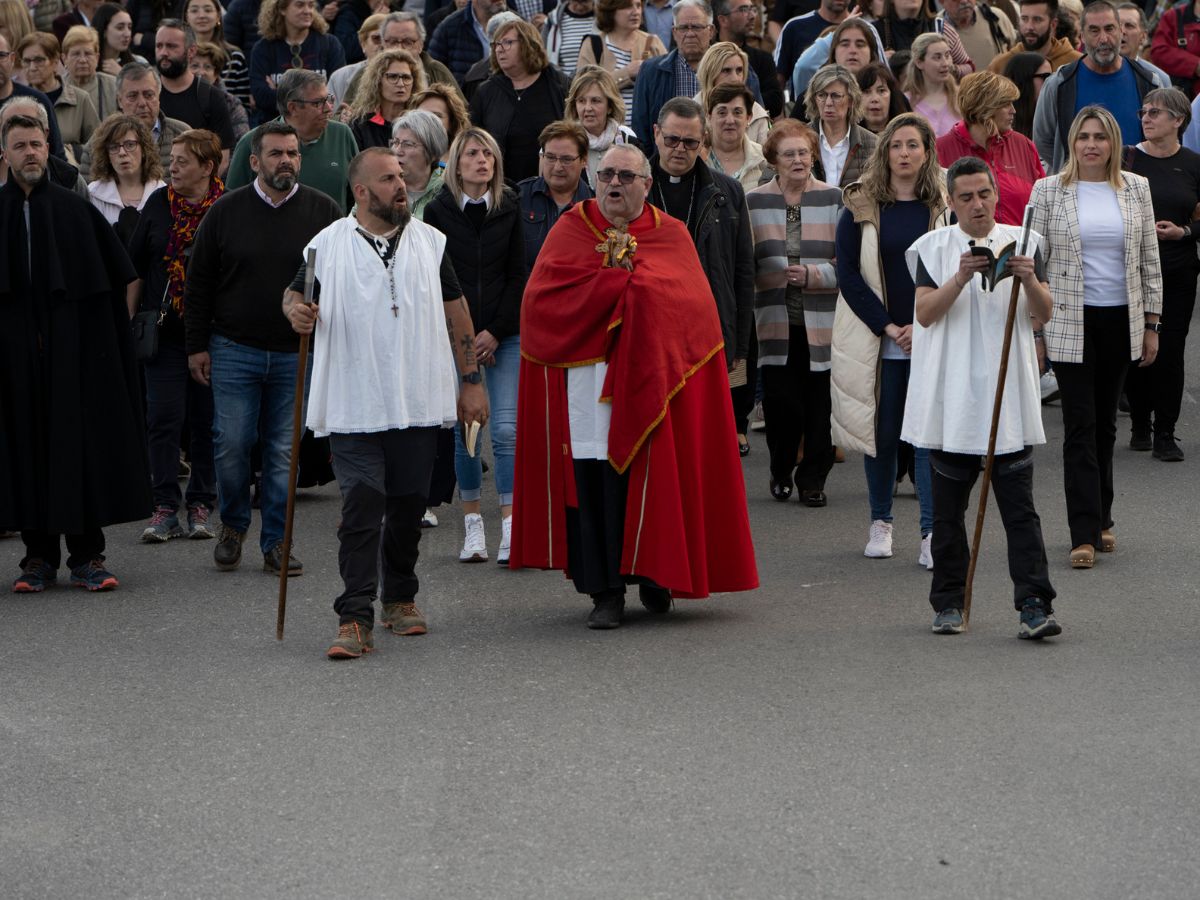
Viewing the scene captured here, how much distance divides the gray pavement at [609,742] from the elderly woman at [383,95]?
3.91 metres

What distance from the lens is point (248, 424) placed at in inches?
408

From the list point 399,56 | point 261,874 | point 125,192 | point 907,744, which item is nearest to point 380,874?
point 261,874

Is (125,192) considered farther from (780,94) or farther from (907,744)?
(907,744)

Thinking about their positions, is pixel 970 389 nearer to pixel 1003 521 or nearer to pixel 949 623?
pixel 1003 521

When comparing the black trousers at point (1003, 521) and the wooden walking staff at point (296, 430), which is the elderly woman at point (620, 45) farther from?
the black trousers at point (1003, 521)

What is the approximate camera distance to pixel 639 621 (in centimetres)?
911

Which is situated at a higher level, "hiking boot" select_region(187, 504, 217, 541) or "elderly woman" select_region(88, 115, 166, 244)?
"elderly woman" select_region(88, 115, 166, 244)

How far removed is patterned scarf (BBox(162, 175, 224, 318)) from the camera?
11.2 metres

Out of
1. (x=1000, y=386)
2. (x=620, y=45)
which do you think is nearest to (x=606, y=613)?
(x=1000, y=386)

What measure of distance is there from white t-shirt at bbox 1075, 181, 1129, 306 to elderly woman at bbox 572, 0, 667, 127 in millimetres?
5700

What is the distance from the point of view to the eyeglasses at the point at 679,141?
10052 mm

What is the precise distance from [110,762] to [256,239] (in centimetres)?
369

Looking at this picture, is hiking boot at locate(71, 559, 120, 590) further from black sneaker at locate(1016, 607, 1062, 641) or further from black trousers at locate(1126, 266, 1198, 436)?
black trousers at locate(1126, 266, 1198, 436)

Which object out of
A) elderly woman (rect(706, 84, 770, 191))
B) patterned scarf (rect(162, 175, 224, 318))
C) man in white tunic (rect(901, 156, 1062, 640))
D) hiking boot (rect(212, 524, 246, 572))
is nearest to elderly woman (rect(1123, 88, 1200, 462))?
elderly woman (rect(706, 84, 770, 191))
